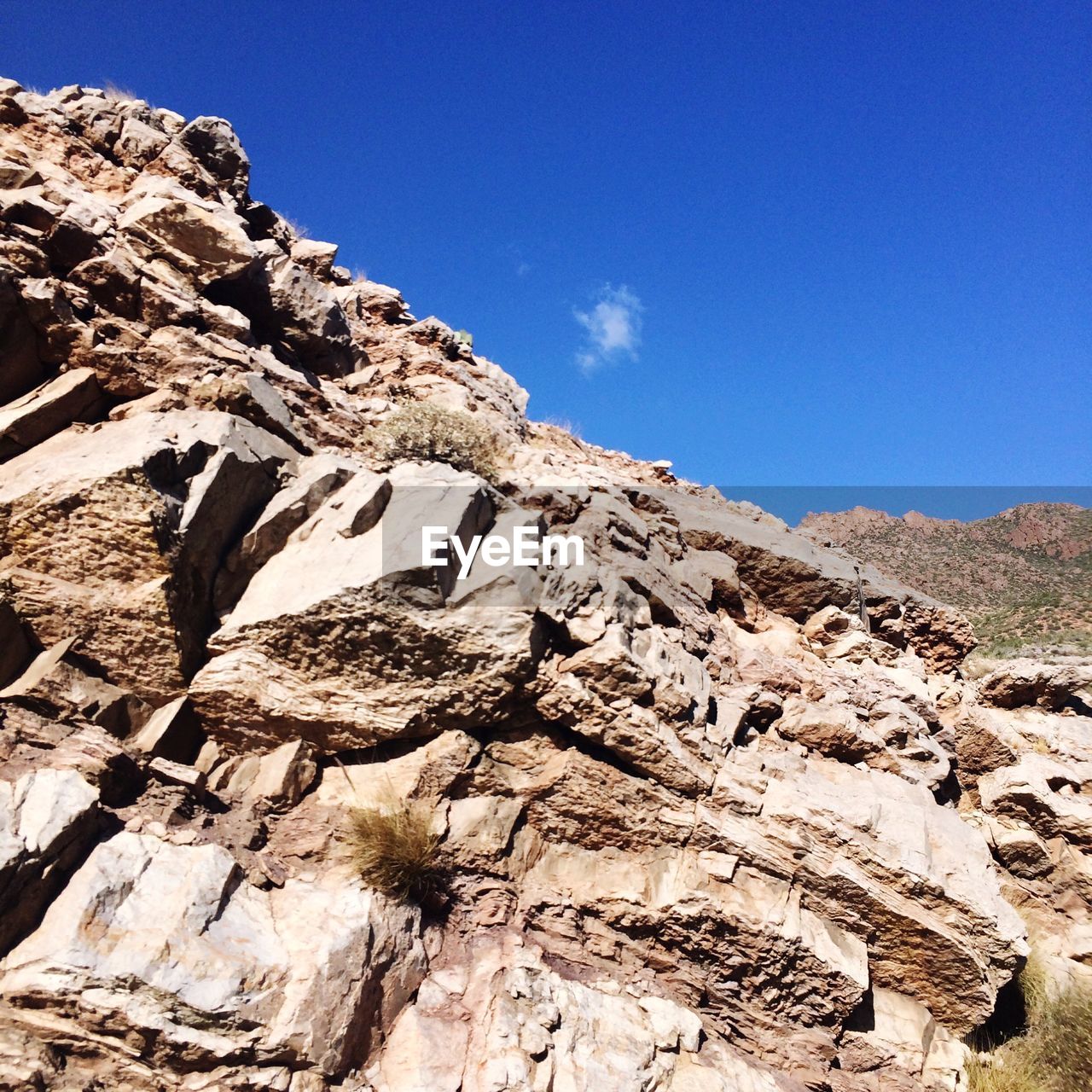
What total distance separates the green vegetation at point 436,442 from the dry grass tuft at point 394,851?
13.8 ft

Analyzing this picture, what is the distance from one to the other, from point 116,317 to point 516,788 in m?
7.01

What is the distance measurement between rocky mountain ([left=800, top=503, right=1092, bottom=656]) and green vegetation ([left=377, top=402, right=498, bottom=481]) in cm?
2400

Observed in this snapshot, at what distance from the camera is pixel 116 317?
24.2 ft

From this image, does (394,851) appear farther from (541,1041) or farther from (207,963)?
(541,1041)

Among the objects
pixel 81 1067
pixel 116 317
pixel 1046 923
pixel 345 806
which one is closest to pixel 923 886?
pixel 1046 923

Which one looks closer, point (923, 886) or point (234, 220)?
point (923, 886)

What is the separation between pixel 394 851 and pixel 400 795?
0.61 m

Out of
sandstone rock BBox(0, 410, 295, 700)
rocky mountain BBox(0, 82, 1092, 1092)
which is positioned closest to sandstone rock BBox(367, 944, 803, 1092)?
rocky mountain BBox(0, 82, 1092, 1092)

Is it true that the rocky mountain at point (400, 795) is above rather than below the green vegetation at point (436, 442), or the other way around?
below

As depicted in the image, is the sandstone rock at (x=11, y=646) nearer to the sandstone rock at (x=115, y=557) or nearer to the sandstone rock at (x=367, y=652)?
the sandstone rock at (x=115, y=557)

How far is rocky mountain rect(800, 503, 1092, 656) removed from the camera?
32.8 meters

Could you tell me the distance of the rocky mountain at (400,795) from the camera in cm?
427

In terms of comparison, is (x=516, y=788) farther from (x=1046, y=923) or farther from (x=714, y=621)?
(x=1046, y=923)

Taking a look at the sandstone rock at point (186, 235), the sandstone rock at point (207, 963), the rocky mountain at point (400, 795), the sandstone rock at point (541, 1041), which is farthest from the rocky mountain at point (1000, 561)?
the sandstone rock at point (207, 963)
